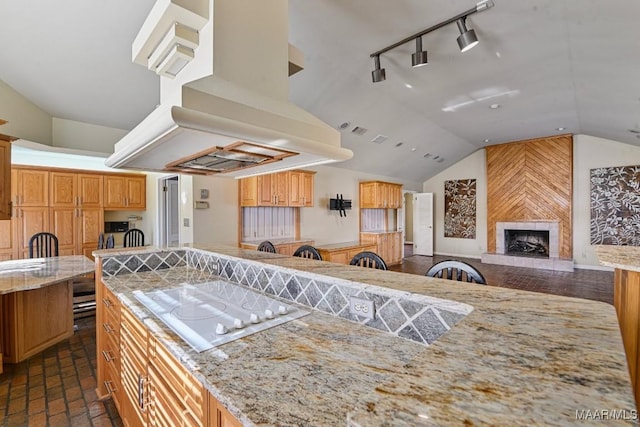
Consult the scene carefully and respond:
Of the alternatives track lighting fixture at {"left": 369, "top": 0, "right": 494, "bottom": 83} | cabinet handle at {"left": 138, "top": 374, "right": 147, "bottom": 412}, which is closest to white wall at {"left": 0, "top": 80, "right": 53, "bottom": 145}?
cabinet handle at {"left": 138, "top": 374, "right": 147, "bottom": 412}

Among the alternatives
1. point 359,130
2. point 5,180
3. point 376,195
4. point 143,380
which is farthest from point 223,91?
point 376,195

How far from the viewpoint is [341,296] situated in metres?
1.37

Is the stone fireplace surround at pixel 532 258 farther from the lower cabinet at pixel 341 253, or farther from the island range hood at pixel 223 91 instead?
the island range hood at pixel 223 91

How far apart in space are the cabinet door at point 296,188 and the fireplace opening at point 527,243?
6052 mm

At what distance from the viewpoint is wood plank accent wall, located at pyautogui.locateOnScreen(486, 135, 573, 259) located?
7.05m

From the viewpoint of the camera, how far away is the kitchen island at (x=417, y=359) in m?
0.49

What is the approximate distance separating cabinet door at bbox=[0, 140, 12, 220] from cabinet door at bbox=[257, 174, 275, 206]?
2.81 m

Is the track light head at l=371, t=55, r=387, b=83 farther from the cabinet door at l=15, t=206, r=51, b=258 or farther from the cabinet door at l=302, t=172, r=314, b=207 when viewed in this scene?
the cabinet door at l=15, t=206, r=51, b=258

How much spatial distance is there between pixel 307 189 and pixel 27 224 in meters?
4.87

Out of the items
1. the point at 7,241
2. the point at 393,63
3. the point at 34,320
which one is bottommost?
the point at 34,320

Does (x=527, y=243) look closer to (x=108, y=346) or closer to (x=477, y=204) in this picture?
(x=477, y=204)

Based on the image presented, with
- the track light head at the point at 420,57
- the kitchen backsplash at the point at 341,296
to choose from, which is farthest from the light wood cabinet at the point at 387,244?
the kitchen backsplash at the point at 341,296

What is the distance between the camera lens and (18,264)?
3.34m

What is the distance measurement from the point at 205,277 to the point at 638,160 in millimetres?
9097
